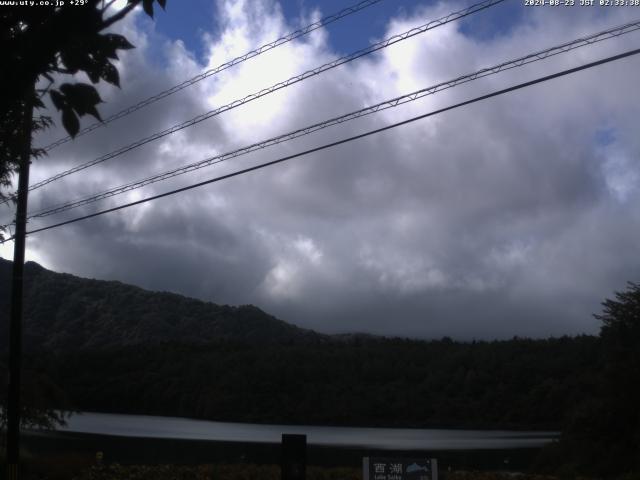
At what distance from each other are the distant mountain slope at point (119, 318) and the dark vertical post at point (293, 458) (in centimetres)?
8306

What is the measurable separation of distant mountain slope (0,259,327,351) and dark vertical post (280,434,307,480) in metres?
83.1

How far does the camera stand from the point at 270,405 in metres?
89.4

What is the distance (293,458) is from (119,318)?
11370 cm

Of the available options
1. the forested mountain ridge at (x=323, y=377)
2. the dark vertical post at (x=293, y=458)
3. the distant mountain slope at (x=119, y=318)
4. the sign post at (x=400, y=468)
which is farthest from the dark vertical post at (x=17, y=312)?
the distant mountain slope at (x=119, y=318)

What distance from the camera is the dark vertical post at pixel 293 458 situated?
13.8 meters

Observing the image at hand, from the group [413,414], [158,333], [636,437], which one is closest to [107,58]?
[636,437]

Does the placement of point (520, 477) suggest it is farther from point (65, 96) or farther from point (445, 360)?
point (445, 360)

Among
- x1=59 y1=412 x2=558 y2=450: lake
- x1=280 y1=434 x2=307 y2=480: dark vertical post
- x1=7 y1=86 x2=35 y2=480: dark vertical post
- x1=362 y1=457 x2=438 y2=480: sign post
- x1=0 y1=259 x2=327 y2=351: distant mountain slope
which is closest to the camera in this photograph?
x1=362 y1=457 x2=438 y2=480: sign post

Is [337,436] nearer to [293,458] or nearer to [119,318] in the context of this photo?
[293,458]

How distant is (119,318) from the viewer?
123438 mm

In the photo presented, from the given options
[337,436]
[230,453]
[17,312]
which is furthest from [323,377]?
[17,312]

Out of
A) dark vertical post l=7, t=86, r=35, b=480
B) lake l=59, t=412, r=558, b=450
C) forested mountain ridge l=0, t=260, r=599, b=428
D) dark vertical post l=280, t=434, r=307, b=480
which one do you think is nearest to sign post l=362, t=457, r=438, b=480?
dark vertical post l=280, t=434, r=307, b=480

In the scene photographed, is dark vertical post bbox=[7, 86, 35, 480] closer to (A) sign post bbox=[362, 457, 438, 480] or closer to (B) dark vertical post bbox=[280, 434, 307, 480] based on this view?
(B) dark vertical post bbox=[280, 434, 307, 480]

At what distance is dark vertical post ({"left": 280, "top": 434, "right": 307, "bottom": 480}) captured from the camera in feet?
45.2
